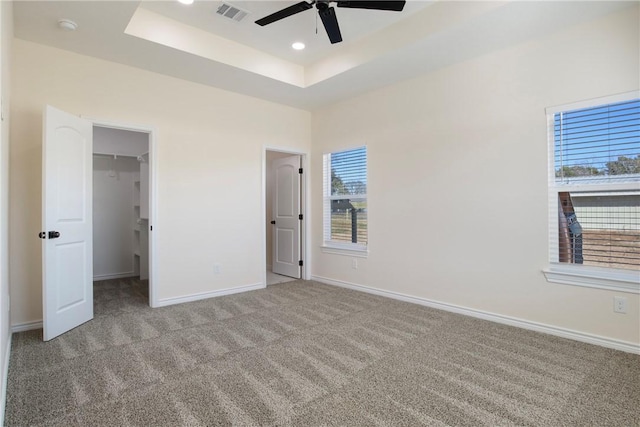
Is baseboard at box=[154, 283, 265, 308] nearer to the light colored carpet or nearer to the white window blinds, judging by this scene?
the light colored carpet

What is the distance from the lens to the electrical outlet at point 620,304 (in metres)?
2.62

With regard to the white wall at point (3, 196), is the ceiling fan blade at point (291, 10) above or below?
above

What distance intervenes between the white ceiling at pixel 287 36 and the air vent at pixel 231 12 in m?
0.04

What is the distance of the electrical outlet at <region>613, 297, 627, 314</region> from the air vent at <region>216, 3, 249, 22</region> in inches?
157

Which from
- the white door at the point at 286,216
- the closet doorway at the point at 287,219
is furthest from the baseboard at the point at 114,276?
the white door at the point at 286,216

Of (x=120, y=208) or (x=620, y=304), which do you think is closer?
(x=620, y=304)

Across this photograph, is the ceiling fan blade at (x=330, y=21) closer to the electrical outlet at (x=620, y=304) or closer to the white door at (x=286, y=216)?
the white door at (x=286, y=216)

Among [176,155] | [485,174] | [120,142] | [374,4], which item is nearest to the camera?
[374,4]

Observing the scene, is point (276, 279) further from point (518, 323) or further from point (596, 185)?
point (596, 185)

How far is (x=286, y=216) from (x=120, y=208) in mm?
2699

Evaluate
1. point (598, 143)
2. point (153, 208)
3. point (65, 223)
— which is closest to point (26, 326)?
point (65, 223)

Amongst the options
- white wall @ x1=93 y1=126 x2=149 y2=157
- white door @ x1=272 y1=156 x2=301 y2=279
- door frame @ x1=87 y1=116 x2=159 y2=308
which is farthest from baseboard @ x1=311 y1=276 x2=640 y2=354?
white wall @ x1=93 y1=126 x2=149 y2=157

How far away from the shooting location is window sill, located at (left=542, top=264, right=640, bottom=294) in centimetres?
259

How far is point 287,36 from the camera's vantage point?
351 cm
